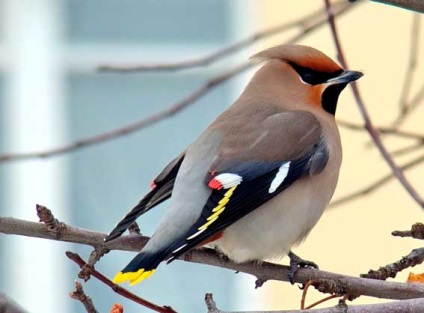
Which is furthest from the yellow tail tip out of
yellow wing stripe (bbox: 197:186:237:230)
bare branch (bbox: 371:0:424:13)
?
bare branch (bbox: 371:0:424:13)

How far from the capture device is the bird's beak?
366cm

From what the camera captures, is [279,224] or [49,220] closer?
[49,220]

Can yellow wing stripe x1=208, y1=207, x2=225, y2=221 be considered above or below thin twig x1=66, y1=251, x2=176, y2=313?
above

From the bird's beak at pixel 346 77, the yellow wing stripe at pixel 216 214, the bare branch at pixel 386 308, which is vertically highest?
the bird's beak at pixel 346 77

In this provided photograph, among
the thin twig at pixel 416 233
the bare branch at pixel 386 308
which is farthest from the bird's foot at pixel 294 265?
the bare branch at pixel 386 308

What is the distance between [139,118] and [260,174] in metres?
4.09

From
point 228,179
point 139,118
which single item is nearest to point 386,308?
point 228,179

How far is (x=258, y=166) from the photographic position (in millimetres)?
3559

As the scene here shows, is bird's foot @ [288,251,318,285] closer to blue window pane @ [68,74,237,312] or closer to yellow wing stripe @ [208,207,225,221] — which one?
yellow wing stripe @ [208,207,225,221]

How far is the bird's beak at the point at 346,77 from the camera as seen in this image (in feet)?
12.0

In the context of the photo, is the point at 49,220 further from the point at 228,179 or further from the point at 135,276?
the point at 228,179

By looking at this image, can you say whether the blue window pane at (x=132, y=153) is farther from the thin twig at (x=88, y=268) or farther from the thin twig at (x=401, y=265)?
the thin twig at (x=88, y=268)

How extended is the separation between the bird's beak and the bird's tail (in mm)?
885

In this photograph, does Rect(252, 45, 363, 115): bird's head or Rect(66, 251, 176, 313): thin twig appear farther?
Rect(252, 45, 363, 115): bird's head
